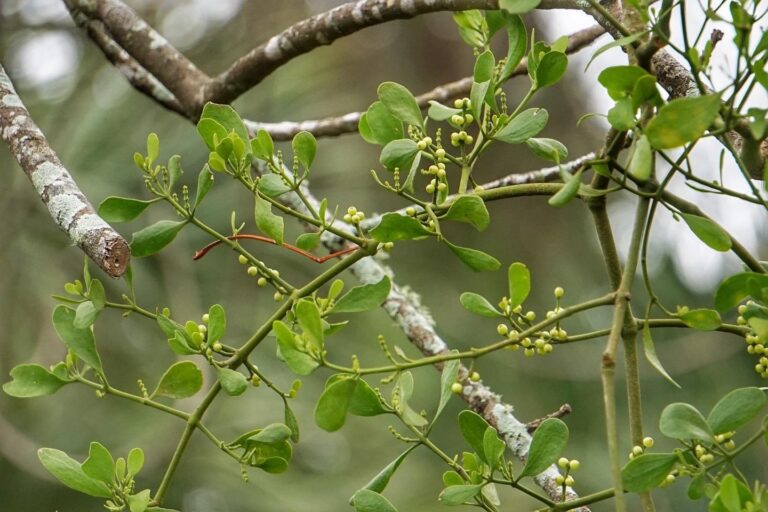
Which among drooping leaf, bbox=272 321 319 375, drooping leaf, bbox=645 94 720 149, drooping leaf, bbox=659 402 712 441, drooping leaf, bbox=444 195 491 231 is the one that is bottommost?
drooping leaf, bbox=272 321 319 375

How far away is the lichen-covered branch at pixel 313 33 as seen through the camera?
0.79 m

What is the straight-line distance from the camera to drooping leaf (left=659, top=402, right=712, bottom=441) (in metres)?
0.43

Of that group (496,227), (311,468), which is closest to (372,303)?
(311,468)

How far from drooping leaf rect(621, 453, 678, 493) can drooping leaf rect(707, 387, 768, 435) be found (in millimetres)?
29

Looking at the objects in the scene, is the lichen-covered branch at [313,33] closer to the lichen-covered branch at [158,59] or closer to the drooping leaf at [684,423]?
the lichen-covered branch at [158,59]

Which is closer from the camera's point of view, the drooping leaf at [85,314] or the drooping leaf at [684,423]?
the drooping leaf at [684,423]

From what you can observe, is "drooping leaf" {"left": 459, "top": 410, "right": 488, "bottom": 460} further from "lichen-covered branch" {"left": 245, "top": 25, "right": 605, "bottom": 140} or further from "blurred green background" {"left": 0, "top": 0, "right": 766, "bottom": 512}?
"blurred green background" {"left": 0, "top": 0, "right": 766, "bottom": 512}

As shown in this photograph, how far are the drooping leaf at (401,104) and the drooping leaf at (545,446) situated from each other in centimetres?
19

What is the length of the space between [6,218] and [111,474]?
4.76 feet

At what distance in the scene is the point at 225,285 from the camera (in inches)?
81.4

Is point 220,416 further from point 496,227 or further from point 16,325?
point 496,227

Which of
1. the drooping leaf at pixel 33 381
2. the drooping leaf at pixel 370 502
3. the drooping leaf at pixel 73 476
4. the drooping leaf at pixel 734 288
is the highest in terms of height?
the drooping leaf at pixel 734 288

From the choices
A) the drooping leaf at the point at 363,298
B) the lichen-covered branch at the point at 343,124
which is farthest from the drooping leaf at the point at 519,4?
the lichen-covered branch at the point at 343,124

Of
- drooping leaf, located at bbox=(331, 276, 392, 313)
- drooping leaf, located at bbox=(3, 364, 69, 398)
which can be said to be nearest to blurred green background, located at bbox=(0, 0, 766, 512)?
drooping leaf, located at bbox=(3, 364, 69, 398)
